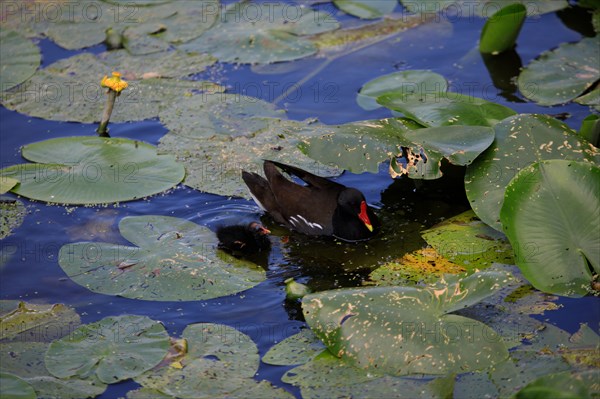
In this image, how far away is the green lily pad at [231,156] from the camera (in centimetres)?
626

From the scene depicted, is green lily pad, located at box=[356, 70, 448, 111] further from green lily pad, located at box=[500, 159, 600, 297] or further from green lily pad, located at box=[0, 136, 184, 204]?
green lily pad, located at box=[500, 159, 600, 297]

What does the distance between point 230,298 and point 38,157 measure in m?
2.15

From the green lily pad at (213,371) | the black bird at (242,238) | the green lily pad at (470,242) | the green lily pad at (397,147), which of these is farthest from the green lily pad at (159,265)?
the green lily pad at (470,242)

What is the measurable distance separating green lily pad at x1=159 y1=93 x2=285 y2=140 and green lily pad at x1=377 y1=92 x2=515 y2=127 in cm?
113

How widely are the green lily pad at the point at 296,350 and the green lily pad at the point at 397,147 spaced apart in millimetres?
1224

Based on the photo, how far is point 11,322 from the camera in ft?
16.1

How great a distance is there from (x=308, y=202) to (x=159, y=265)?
4.16 feet

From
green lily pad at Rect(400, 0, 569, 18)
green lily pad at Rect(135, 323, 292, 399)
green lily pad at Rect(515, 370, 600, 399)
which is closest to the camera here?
green lily pad at Rect(515, 370, 600, 399)

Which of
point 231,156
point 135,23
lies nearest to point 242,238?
point 231,156

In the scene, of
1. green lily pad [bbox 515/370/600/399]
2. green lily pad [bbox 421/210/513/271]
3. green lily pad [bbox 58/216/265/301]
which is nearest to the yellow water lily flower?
green lily pad [bbox 58/216/265/301]

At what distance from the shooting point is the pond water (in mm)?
5109

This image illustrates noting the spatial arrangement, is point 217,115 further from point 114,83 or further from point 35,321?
point 35,321

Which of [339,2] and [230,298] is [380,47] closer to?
[339,2]

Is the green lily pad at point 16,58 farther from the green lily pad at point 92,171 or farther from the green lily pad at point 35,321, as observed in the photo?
the green lily pad at point 35,321
